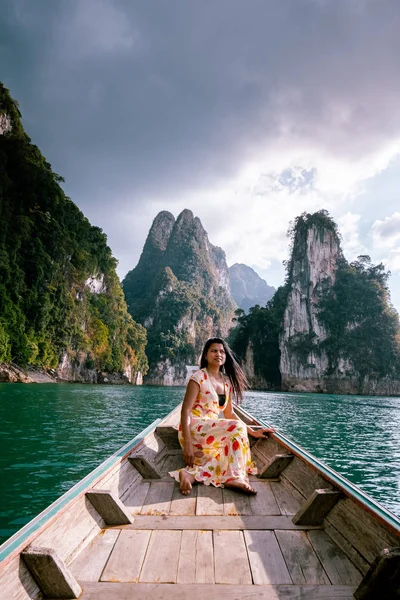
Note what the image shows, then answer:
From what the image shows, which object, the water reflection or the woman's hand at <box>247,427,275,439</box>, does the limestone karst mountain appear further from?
the woman's hand at <box>247,427,275,439</box>

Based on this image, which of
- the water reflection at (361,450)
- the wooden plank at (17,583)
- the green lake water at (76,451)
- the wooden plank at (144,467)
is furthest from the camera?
the water reflection at (361,450)

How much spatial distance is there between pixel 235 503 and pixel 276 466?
2.43ft

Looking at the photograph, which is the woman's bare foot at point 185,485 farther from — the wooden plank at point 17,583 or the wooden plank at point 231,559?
the wooden plank at point 17,583

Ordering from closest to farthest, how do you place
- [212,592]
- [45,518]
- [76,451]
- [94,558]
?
[212,592], [45,518], [94,558], [76,451]

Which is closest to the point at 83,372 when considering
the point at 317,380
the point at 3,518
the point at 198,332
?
the point at 317,380

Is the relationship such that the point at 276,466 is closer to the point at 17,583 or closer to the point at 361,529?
the point at 361,529

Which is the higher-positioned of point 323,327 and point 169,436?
point 323,327

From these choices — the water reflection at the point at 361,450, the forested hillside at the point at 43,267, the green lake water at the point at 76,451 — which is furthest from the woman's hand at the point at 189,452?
the forested hillside at the point at 43,267

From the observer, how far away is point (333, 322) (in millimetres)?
58594

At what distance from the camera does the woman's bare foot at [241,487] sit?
2.85m

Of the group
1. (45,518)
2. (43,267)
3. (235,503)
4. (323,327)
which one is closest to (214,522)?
(235,503)

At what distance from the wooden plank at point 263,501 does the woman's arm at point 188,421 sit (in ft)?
1.95

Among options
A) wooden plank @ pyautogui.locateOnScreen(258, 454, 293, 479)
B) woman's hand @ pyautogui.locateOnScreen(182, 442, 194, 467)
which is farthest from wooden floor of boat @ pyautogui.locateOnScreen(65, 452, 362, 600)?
wooden plank @ pyautogui.locateOnScreen(258, 454, 293, 479)

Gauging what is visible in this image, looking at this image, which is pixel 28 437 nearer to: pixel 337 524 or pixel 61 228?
pixel 337 524
